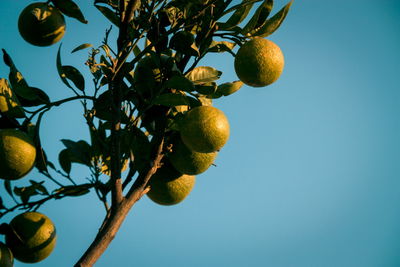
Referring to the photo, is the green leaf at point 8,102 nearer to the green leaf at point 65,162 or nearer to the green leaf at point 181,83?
the green leaf at point 65,162

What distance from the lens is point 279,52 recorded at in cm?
165

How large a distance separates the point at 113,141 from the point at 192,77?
0.56 m

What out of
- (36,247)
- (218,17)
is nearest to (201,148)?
(218,17)

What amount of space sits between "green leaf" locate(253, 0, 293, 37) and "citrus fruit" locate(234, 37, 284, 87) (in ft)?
0.19

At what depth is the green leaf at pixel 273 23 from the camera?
155 centimetres

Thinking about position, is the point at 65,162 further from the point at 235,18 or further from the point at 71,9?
the point at 235,18

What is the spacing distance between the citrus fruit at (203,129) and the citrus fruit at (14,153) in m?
0.60

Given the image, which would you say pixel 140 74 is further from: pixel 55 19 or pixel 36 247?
pixel 36 247

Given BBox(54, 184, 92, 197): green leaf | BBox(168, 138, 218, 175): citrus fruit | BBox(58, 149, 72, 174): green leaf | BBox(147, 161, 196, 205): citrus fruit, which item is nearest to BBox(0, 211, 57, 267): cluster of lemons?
BBox(54, 184, 92, 197): green leaf

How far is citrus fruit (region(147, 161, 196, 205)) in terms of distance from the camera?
167 centimetres

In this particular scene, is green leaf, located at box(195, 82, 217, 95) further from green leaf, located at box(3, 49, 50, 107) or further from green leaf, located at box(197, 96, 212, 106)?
green leaf, located at box(3, 49, 50, 107)

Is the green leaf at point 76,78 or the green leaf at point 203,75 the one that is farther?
the green leaf at point 203,75

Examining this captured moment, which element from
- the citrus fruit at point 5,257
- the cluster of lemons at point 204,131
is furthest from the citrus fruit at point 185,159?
the citrus fruit at point 5,257

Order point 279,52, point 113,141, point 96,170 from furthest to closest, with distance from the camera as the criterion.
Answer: point 279,52 < point 96,170 < point 113,141
